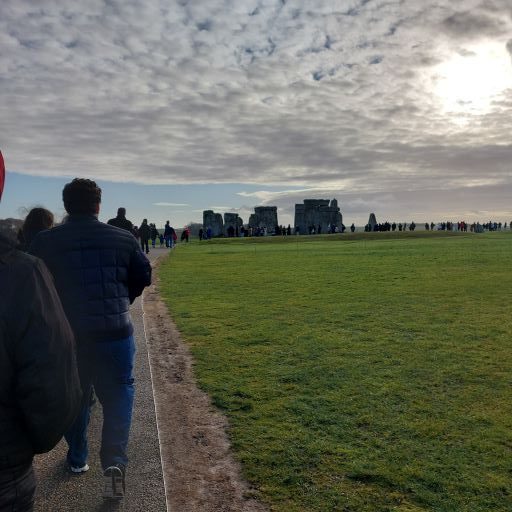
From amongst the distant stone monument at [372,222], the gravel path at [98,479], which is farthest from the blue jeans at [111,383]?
the distant stone monument at [372,222]

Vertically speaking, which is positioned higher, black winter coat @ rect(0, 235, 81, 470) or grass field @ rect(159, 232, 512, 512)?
black winter coat @ rect(0, 235, 81, 470)

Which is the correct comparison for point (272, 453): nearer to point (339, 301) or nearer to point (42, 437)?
point (42, 437)

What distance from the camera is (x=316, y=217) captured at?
72250 mm

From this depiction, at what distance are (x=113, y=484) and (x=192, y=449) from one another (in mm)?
1042

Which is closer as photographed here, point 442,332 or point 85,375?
point 85,375

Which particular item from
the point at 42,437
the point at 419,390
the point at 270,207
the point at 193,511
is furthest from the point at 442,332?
the point at 270,207

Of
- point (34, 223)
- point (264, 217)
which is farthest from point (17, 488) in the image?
point (264, 217)

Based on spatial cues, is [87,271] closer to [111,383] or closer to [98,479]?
[111,383]

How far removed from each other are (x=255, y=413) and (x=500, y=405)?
8.50 feet

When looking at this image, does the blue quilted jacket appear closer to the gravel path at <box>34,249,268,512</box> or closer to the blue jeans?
the blue jeans

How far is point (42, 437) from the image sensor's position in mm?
2070

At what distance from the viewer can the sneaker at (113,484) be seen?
3656 millimetres

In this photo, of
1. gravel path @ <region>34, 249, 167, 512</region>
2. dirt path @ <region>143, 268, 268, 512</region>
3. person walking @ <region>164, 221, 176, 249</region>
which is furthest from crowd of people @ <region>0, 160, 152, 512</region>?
person walking @ <region>164, 221, 176, 249</region>

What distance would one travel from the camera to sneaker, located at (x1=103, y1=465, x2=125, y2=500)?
12.0 feet
